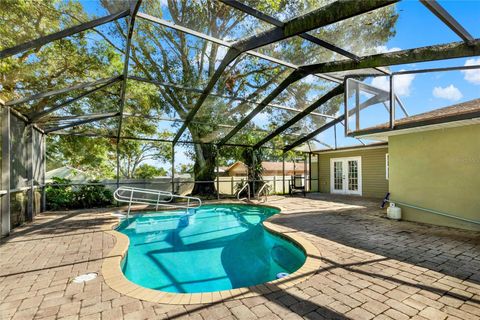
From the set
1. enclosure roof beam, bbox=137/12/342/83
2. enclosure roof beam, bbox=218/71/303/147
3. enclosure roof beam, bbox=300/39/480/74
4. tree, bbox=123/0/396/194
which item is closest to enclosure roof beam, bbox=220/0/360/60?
tree, bbox=123/0/396/194

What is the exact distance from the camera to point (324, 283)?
2.87 meters

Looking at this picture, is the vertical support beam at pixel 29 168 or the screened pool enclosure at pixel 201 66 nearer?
the screened pool enclosure at pixel 201 66

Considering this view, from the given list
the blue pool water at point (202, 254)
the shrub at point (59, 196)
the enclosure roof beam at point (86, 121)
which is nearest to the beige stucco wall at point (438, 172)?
the blue pool water at point (202, 254)

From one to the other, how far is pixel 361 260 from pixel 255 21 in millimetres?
4466

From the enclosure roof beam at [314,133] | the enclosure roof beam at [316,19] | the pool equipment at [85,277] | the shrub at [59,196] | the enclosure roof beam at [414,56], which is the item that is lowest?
the pool equipment at [85,277]

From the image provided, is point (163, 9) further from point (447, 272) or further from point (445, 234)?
point (445, 234)

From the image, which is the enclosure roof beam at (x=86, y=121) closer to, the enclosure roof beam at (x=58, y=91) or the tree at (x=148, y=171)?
the enclosure roof beam at (x=58, y=91)

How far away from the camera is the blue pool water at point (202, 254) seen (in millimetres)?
3793

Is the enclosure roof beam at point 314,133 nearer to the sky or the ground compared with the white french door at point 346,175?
nearer to the sky

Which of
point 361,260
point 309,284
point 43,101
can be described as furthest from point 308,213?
point 43,101

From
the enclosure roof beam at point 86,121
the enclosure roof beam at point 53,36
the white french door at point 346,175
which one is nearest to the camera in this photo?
the enclosure roof beam at point 53,36

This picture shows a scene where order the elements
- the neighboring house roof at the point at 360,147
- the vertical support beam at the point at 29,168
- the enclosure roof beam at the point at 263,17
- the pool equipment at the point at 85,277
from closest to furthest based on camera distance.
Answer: the pool equipment at the point at 85,277 → the enclosure roof beam at the point at 263,17 → the vertical support beam at the point at 29,168 → the neighboring house roof at the point at 360,147

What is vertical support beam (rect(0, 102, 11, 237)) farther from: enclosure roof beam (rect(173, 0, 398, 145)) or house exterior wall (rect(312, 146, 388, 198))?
house exterior wall (rect(312, 146, 388, 198))

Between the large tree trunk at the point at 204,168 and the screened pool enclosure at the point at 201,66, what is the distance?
2238mm
